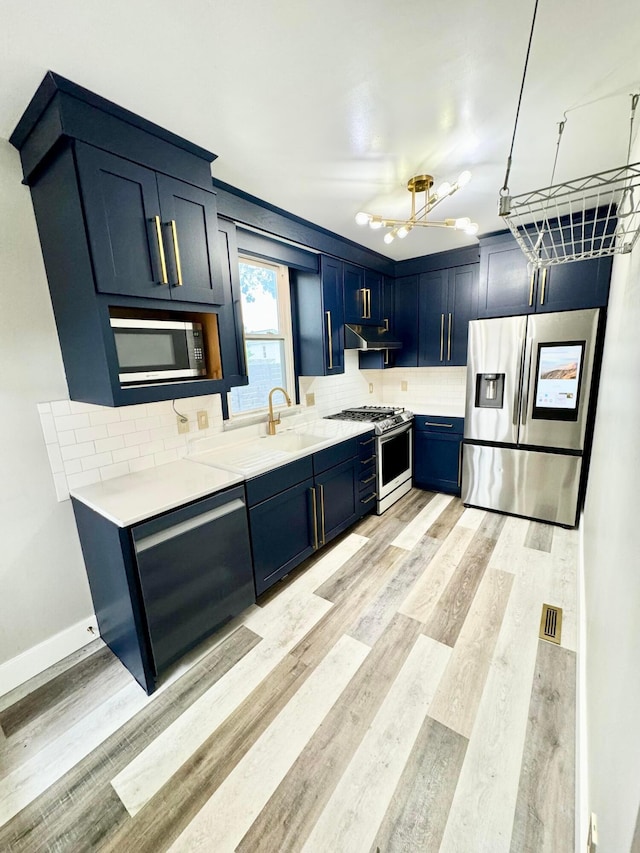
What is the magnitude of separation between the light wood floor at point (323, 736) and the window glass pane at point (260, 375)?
1.43m

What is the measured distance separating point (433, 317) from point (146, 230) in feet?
9.59

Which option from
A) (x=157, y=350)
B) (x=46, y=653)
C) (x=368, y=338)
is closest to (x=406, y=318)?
(x=368, y=338)

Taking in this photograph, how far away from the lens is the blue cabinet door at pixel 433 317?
3.57m

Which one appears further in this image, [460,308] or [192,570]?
[460,308]

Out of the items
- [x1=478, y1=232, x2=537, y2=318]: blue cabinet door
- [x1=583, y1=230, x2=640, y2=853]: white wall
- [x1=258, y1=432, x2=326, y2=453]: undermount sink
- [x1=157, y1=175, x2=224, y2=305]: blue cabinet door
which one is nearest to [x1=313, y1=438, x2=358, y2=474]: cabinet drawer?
[x1=258, y1=432, x2=326, y2=453]: undermount sink

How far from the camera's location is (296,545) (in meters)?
2.36

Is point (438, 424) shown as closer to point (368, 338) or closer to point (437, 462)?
point (437, 462)

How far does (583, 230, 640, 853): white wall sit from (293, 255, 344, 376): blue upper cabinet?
1995 millimetres

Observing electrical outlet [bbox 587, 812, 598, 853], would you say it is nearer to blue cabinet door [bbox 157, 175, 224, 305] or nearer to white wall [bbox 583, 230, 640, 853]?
white wall [bbox 583, 230, 640, 853]

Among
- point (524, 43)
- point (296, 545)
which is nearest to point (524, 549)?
point (296, 545)

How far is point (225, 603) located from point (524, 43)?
2.68 meters

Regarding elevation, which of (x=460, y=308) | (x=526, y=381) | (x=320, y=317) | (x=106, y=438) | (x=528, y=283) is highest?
(x=528, y=283)

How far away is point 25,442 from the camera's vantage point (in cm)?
167

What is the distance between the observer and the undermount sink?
2.70m
